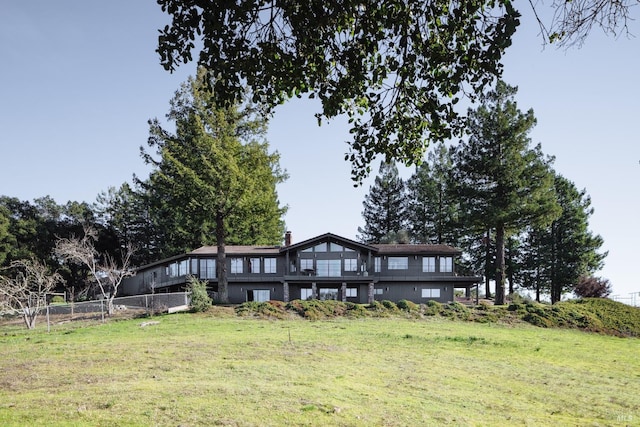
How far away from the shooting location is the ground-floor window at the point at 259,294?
48.6 metres

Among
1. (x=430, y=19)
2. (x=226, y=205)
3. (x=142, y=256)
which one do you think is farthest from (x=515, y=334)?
(x=142, y=256)

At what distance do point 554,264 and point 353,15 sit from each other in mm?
55836

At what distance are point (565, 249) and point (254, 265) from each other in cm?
3362

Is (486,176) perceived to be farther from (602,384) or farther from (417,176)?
(602,384)

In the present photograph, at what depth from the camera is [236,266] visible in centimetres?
4819

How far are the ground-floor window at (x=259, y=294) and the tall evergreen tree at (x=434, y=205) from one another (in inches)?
895

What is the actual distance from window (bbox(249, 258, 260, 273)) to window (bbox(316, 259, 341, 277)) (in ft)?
17.7

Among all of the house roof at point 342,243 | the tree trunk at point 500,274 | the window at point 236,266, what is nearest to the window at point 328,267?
the house roof at point 342,243

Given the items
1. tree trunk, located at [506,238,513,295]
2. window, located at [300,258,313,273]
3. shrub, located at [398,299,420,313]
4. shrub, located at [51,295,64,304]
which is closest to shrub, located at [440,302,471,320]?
shrub, located at [398,299,420,313]

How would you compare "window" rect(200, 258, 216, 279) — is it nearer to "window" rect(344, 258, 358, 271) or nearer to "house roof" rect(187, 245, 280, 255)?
"house roof" rect(187, 245, 280, 255)

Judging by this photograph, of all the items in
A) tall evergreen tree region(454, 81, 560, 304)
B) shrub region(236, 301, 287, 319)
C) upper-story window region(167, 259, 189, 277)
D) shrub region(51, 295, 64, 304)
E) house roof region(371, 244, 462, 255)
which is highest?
tall evergreen tree region(454, 81, 560, 304)

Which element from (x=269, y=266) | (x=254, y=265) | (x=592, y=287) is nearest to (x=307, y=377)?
(x=269, y=266)

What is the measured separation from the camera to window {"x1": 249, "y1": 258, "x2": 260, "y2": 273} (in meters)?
48.4

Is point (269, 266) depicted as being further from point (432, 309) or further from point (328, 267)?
point (432, 309)
